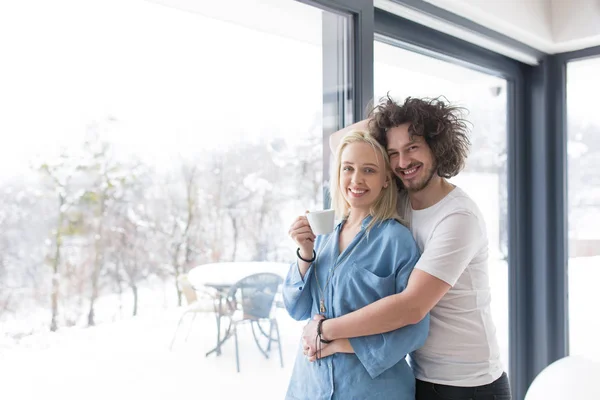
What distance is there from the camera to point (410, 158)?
1.35 m

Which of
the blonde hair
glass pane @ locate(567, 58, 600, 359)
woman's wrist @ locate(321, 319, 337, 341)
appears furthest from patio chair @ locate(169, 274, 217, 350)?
glass pane @ locate(567, 58, 600, 359)

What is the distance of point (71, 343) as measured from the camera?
3.94 feet

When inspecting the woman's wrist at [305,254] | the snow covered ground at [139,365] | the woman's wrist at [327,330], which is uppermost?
the woman's wrist at [305,254]

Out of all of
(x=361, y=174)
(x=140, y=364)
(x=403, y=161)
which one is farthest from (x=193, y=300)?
(x=403, y=161)

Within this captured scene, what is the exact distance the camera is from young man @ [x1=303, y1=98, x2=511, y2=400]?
51.2 inches

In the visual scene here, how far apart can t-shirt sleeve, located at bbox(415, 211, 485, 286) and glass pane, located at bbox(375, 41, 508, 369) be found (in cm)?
92

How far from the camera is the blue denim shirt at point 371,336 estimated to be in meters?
1.25

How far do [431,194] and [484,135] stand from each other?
1.30m

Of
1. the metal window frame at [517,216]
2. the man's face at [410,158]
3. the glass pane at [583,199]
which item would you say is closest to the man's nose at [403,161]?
the man's face at [410,158]

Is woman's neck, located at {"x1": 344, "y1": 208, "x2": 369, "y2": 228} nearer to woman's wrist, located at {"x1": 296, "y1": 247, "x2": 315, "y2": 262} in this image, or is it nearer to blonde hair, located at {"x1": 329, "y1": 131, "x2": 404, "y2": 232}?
blonde hair, located at {"x1": 329, "y1": 131, "x2": 404, "y2": 232}

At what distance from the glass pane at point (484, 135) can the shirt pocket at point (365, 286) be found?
1.04 m

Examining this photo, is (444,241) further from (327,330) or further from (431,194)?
(327,330)

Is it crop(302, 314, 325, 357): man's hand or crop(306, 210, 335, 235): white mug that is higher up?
crop(306, 210, 335, 235): white mug

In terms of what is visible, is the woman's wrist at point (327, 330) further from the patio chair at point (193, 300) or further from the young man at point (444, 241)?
the patio chair at point (193, 300)
